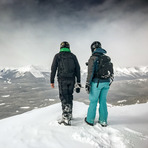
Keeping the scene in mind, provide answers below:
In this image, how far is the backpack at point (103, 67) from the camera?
4391 millimetres

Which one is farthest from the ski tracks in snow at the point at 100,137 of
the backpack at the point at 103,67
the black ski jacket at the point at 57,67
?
the black ski jacket at the point at 57,67

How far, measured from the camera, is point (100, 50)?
15.0 feet

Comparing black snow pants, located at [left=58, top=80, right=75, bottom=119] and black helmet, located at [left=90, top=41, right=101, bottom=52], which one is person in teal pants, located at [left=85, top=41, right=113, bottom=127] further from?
black snow pants, located at [left=58, top=80, right=75, bottom=119]

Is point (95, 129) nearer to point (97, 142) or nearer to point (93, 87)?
point (97, 142)

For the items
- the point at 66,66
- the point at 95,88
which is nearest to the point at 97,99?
the point at 95,88

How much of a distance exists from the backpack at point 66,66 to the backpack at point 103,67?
90cm

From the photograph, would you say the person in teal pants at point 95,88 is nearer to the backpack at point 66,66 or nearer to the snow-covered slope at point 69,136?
the snow-covered slope at point 69,136

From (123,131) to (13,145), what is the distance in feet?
9.79

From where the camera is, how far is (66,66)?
4.59 metres

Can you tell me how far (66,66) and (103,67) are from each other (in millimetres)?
1258

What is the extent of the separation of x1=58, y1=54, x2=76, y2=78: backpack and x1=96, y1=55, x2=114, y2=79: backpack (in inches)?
35.5

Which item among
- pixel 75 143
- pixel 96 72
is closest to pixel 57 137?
pixel 75 143

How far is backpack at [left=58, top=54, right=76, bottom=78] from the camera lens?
455 centimetres

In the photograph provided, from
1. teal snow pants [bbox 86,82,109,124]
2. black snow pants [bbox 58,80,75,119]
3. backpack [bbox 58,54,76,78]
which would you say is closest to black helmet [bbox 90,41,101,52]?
backpack [bbox 58,54,76,78]
